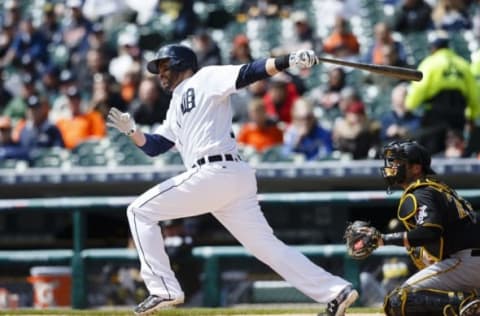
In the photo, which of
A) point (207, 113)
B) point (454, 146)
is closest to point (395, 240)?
point (207, 113)

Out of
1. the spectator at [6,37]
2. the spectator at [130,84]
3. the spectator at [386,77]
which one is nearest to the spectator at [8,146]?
the spectator at [130,84]

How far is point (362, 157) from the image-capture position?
1051cm

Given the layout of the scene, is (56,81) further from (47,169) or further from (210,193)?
(210,193)

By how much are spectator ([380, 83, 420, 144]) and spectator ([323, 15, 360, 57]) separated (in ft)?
5.09

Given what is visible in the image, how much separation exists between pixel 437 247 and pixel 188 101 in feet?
5.36

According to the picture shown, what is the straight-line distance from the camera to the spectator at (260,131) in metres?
11.1

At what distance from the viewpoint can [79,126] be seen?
480 inches

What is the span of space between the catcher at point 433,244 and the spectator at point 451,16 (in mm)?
6367

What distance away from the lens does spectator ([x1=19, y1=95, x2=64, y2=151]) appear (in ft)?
39.4

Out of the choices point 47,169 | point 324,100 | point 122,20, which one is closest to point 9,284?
point 47,169

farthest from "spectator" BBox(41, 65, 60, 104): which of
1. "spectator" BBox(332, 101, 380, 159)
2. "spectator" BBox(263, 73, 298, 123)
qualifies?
"spectator" BBox(332, 101, 380, 159)

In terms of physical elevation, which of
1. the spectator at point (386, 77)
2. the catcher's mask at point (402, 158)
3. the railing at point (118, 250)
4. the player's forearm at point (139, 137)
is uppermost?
the spectator at point (386, 77)

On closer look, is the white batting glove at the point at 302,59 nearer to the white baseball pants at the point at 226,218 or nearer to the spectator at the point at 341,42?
the white baseball pants at the point at 226,218

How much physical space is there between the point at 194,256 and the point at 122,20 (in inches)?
232
